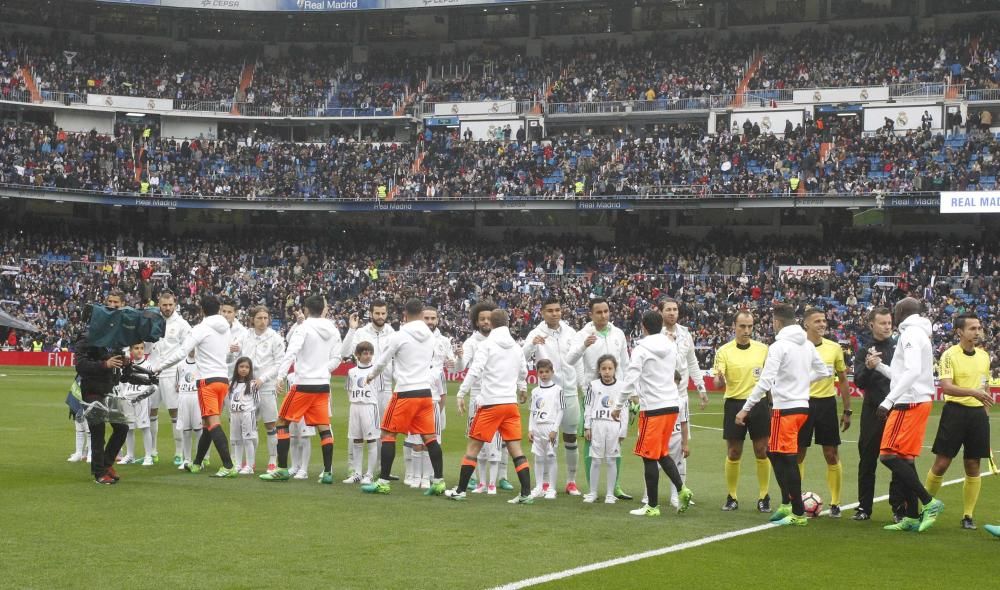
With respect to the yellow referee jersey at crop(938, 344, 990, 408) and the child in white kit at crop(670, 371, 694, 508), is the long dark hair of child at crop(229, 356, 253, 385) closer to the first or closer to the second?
the child in white kit at crop(670, 371, 694, 508)

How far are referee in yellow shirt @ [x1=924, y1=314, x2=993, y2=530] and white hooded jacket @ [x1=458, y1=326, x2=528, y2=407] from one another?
4.63 metres

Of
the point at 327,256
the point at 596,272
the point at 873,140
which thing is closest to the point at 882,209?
the point at 873,140

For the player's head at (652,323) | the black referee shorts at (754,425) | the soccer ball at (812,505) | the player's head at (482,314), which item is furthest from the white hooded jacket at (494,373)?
the soccer ball at (812,505)

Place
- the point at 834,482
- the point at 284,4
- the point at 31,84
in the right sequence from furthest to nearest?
the point at 284,4 → the point at 31,84 → the point at 834,482

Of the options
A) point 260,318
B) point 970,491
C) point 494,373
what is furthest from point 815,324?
point 260,318

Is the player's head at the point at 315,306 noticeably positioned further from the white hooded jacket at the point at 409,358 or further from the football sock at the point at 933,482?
the football sock at the point at 933,482

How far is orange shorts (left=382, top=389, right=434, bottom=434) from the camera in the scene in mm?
13812

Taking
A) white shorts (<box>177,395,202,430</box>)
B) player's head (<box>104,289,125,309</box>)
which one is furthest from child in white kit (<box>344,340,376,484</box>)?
player's head (<box>104,289,125,309</box>)

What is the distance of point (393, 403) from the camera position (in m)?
13.9

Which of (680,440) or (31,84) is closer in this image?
(680,440)

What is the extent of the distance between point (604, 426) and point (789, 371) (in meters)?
2.52

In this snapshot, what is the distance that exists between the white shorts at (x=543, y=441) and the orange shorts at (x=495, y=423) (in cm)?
84

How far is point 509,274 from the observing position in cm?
5175

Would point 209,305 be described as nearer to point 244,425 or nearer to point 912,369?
point 244,425
